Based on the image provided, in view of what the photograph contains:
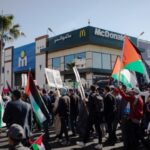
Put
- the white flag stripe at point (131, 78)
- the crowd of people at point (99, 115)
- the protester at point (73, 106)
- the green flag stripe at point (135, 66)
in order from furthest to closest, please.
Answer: the protester at point (73, 106), the white flag stripe at point (131, 78), the green flag stripe at point (135, 66), the crowd of people at point (99, 115)

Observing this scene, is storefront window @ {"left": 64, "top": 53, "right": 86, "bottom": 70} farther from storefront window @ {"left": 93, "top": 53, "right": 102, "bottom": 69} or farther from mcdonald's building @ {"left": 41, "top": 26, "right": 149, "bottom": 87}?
storefront window @ {"left": 93, "top": 53, "right": 102, "bottom": 69}

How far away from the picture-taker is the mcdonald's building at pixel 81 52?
3616 cm

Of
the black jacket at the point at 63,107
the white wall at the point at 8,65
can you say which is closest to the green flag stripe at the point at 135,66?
the black jacket at the point at 63,107

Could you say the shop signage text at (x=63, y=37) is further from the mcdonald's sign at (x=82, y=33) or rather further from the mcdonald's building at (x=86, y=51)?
the mcdonald's sign at (x=82, y=33)

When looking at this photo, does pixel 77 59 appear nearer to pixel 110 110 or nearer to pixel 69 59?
pixel 69 59

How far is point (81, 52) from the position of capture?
122 ft

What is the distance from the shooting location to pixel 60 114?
11.9 m

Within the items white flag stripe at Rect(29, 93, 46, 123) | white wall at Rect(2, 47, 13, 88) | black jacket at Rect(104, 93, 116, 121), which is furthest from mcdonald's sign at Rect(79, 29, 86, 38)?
white flag stripe at Rect(29, 93, 46, 123)

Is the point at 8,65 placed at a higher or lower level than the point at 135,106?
higher

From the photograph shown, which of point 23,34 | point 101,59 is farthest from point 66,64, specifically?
point 23,34

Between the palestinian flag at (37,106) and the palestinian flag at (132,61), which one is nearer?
the palestinian flag at (37,106)

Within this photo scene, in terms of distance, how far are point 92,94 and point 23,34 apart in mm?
23744

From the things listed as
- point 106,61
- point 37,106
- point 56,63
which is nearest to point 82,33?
point 106,61

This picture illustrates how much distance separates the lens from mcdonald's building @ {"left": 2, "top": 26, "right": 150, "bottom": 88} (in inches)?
1423
